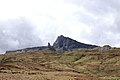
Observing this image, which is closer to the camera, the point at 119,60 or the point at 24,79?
the point at 24,79

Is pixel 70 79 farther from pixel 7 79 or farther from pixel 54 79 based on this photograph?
pixel 7 79

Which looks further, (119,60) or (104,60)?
(104,60)

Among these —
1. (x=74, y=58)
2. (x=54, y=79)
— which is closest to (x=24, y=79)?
(x=54, y=79)

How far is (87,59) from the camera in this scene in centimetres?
18112

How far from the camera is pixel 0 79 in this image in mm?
52312

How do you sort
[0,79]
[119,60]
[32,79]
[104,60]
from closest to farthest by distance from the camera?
1. [0,79]
2. [32,79]
3. [119,60]
4. [104,60]

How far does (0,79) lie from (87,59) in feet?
433

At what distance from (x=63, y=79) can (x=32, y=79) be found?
766 cm

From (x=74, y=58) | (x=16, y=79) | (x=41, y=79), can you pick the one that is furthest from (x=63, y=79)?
(x=74, y=58)

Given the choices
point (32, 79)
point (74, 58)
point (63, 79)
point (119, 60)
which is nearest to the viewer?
point (32, 79)

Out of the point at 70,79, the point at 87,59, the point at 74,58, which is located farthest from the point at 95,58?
the point at 70,79

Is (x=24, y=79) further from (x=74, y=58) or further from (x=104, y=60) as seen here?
(x=74, y=58)

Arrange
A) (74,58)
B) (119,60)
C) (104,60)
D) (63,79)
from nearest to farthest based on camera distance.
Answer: (63,79), (119,60), (104,60), (74,58)

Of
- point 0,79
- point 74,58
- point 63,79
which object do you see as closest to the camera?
point 0,79
